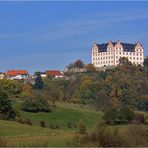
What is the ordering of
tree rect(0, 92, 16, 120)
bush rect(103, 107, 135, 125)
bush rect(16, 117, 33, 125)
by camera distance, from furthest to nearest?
bush rect(103, 107, 135, 125) < tree rect(0, 92, 16, 120) < bush rect(16, 117, 33, 125)

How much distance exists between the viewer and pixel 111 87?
437 feet

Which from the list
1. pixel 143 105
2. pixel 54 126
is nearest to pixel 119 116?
pixel 54 126

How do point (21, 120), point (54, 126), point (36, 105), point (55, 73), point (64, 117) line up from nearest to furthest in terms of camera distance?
point (21, 120)
point (54, 126)
point (64, 117)
point (36, 105)
point (55, 73)

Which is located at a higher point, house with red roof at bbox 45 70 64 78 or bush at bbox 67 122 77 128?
house with red roof at bbox 45 70 64 78

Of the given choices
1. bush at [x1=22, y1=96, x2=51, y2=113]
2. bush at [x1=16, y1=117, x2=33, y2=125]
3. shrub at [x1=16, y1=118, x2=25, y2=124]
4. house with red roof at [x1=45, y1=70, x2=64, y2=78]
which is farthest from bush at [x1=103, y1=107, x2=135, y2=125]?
house with red roof at [x1=45, y1=70, x2=64, y2=78]

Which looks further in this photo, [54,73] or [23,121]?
[54,73]

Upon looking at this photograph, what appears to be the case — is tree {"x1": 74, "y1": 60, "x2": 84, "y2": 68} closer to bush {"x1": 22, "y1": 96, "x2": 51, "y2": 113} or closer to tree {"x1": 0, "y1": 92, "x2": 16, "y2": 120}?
bush {"x1": 22, "y1": 96, "x2": 51, "y2": 113}

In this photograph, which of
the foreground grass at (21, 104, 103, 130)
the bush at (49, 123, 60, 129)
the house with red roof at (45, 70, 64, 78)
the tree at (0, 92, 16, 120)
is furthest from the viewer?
the house with red roof at (45, 70, 64, 78)

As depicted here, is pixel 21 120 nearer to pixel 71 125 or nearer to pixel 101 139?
pixel 71 125

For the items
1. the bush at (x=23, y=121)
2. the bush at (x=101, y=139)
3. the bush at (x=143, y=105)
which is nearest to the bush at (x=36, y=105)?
the bush at (x=23, y=121)

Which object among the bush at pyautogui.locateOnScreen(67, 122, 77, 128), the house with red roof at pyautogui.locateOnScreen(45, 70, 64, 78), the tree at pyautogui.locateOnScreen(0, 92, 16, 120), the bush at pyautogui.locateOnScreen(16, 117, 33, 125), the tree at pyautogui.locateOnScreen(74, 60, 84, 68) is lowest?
the bush at pyautogui.locateOnScreen(67, 122, 77, 128)

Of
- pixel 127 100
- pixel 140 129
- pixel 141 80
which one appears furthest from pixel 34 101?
pixel 140 129

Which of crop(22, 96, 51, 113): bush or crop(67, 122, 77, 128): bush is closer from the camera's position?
crop(67, 122, 77, 128): bush

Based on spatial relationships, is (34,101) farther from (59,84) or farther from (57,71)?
(57,71)
